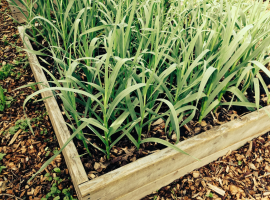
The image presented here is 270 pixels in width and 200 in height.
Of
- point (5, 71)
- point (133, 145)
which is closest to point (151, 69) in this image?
point (133, 145)

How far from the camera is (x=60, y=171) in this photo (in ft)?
4.21

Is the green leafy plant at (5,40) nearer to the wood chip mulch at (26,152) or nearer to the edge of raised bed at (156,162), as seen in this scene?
the wood chip mulch at (26,152)

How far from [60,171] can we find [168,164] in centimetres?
65

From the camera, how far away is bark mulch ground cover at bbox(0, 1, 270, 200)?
121 centimetres

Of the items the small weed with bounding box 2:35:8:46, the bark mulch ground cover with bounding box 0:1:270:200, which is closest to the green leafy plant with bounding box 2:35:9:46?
the small weed with bounding box 2:35:8:46

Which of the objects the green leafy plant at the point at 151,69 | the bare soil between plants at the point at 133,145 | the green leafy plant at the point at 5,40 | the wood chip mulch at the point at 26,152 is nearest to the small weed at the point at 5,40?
the green leafy plant at the point at 5,40

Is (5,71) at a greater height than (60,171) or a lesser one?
greater

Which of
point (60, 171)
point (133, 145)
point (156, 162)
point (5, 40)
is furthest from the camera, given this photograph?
point (5, 40)

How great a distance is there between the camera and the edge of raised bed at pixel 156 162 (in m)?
0.90

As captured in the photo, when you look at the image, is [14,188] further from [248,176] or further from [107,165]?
[248,176]

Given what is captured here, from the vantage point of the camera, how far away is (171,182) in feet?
4.03

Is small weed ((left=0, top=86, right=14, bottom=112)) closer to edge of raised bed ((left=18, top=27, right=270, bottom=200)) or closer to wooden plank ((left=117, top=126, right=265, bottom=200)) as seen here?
edge of raised bed ((left=18, top=27, right=270, bottom=200))

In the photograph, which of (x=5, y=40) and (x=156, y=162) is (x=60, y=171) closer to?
(x=156, y=162)

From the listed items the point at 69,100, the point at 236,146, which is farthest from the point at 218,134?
the point at 69,100
